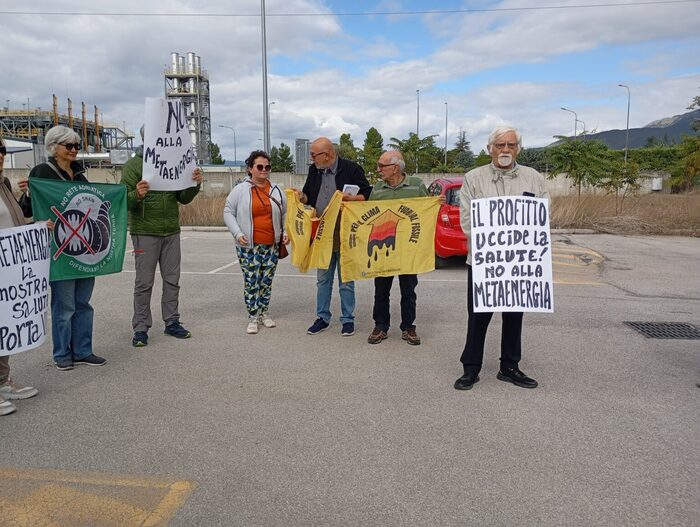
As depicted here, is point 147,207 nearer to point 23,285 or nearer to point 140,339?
point 140,339

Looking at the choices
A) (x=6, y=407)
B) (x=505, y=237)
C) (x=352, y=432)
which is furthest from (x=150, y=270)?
(x=505, y=237)

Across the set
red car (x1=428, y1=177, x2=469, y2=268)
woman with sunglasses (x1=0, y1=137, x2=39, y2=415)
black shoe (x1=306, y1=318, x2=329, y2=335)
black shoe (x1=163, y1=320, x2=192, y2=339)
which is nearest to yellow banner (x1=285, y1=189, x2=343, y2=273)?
black shoe (x1=306, y1=318, x2=329, y2=335)

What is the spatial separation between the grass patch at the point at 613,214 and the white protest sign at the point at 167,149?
43.8 ft

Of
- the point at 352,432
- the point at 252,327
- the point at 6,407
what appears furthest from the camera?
the point at 252,327

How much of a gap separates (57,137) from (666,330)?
653 cm

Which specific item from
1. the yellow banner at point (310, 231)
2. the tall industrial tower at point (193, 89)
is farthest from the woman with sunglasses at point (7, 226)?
the tall industrial tower at point (193, 89)

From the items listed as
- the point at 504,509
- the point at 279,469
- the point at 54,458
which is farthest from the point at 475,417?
the point at 54,458

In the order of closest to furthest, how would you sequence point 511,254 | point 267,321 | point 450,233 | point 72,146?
point 511,254 < point 72,146 < point 267,321 < point 450,233

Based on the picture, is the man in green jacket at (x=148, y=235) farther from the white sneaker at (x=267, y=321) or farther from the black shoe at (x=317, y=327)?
the black shoe at (x=317, y=327)

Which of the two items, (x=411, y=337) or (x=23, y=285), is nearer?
(x=23, y=285)

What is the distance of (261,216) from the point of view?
6160 mm

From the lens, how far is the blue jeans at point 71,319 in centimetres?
492

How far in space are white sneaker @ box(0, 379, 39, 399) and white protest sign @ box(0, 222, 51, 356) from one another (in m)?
0.43

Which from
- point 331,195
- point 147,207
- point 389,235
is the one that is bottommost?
point 389,235
